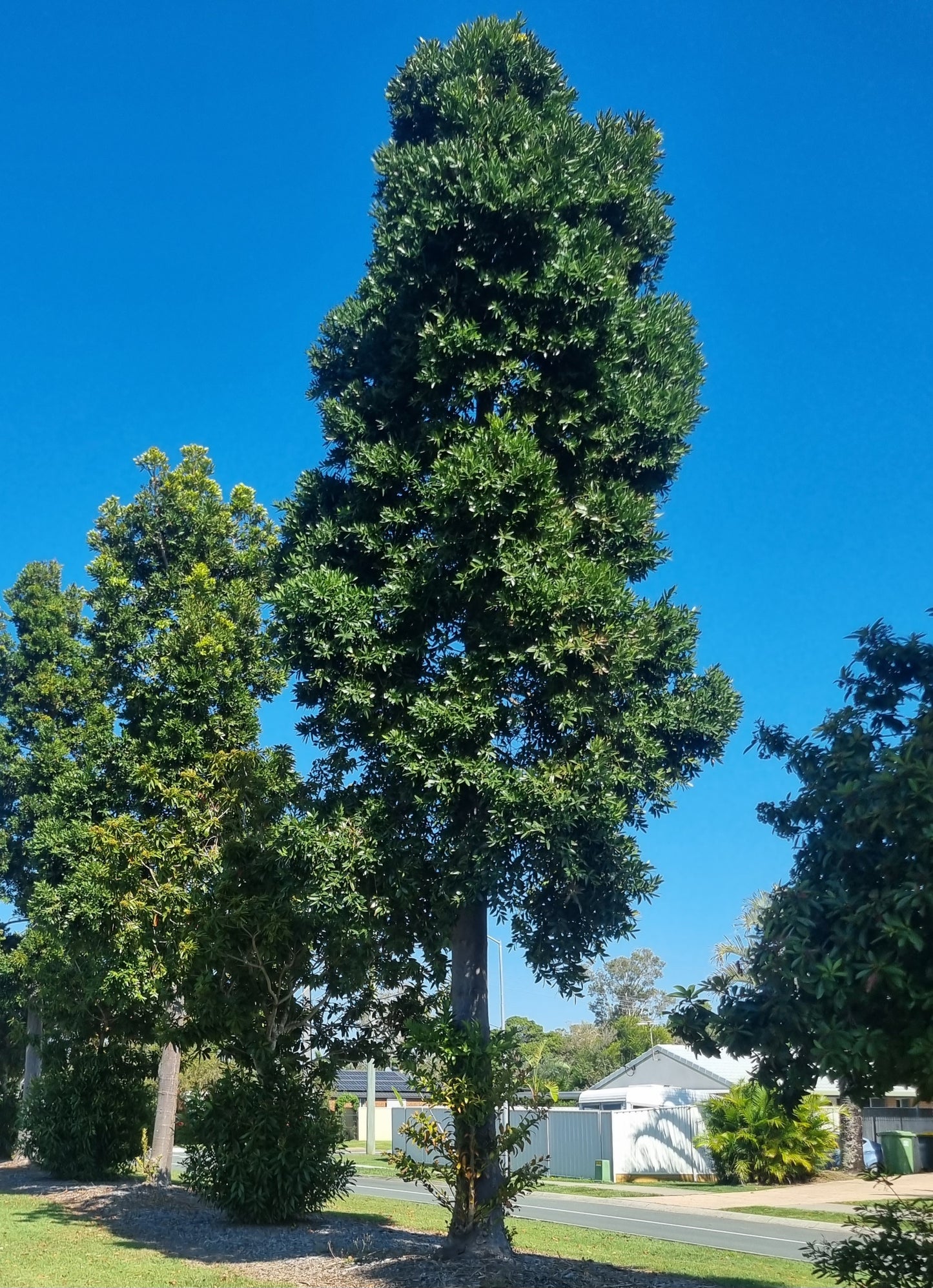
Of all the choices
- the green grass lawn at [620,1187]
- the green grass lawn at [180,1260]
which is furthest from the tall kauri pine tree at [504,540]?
the green grass lawn at [620,1187]

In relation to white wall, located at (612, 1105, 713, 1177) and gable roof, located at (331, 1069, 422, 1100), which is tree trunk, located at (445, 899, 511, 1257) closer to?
white wall, located at (612, 1105, 713, 1177)

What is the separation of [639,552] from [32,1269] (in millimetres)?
9650

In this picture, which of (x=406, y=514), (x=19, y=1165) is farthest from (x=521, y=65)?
(x=19, y=1165)

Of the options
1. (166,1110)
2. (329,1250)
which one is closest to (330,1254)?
(329,1250)

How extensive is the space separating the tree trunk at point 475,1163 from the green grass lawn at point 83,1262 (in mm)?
2083

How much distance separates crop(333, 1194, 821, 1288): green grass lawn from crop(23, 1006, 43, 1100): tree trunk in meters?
10.3

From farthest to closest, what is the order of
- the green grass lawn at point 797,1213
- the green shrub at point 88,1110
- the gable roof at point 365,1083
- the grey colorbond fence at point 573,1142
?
the gable roof at point 365,1083
the grey colorbond fence at point 573,1142
the green shrub at point 88,1110
the green grass lawn at point 797,1213

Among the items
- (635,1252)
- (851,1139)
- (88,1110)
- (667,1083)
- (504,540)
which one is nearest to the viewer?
(504,540)

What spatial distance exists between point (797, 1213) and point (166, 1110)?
39.6 ft

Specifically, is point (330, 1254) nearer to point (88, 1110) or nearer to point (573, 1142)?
point (88, 1110)

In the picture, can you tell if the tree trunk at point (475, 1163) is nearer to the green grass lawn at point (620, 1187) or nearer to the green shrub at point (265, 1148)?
the green shrub at point (265, 1148)

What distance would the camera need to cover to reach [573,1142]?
3522cm

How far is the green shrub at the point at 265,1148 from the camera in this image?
14.0 metres

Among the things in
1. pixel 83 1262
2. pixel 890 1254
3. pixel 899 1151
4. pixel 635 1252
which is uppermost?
pixel 890 1254
